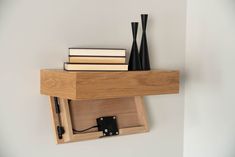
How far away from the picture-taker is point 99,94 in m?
1.35

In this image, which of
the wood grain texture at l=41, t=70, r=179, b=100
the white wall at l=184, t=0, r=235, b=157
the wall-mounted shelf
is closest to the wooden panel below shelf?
the wall-mounted shelf

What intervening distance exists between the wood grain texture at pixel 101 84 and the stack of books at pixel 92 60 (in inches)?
1.9

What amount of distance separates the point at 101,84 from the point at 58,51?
0.86 ft

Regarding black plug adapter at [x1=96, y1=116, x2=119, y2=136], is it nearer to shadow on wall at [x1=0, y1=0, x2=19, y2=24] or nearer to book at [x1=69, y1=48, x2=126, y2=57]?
book at [x1=69, y1=48, x2=126, y2=57]

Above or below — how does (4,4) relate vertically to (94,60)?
above

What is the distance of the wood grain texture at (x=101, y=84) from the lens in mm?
1294

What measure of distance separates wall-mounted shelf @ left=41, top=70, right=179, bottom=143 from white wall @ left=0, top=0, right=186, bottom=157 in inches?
2.6

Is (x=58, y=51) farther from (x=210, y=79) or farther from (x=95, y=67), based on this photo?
(x=210, y=79)

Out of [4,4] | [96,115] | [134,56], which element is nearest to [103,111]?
[96,115]

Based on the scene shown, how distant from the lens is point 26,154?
1441mm

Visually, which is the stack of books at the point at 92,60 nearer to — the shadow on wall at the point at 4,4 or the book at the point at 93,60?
the book at the point at 93,60

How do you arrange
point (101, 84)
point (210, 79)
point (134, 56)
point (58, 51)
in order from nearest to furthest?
point (101, 84)
point (58, 51)
point (134, 56)
point (210, 79)

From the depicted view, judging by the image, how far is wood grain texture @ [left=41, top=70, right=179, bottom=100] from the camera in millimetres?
1294

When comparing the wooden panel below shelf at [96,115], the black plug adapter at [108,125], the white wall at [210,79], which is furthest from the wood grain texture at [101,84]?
the white wall at [210,79]
